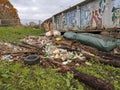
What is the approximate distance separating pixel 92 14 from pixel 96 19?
38.9 inches

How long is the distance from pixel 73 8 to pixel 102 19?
702 cm

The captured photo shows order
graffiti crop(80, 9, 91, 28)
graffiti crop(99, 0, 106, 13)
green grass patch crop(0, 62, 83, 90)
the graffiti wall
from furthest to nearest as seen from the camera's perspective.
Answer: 1. graffiti crop(80, 9, 91, 28)
2. the graffiti wall
3. graffiti crop(99, 0, 106, 13)
4. green grass patch crop(0, 62, 83, 90)

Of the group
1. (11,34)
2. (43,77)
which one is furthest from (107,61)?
(11,34)

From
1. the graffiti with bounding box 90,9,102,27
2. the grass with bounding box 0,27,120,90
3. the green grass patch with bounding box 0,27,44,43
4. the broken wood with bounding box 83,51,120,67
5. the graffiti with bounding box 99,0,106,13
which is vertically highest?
the graffiti with bounding box 99,0,106,13

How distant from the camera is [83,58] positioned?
973cm

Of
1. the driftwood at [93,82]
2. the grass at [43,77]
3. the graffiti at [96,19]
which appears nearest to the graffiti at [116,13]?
the graffiti at [96,19]

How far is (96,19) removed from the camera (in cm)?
1612

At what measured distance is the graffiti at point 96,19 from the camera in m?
15.5

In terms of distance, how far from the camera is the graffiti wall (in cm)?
1537

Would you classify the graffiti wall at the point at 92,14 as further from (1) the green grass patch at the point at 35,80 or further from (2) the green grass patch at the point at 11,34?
(1) the green grass patch at the point at 35,80

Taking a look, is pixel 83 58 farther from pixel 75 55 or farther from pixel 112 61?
pixel 112 61

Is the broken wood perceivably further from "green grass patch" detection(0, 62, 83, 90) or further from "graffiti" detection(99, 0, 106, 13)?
"graffiti" detection(99, 0, 106, 13)

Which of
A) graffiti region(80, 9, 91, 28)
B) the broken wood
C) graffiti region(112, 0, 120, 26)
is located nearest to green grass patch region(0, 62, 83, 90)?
the broken wood

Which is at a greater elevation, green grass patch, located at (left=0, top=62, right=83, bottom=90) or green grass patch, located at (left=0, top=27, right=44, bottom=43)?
green grass patch, located at (left=0, top=27, right=44, bottom=43)
